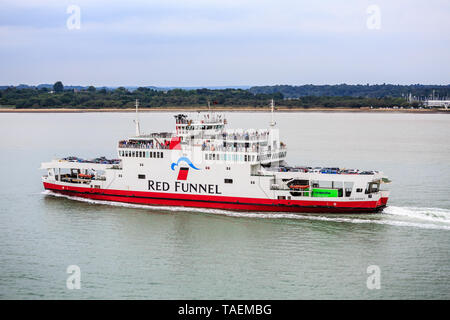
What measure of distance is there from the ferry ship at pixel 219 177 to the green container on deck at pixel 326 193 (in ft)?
0.20

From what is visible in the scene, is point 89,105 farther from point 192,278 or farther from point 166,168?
point 192,278

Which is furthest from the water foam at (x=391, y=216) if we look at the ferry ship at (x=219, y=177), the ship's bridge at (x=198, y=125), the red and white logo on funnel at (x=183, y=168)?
the ship's bridge at (x=198, y=125)

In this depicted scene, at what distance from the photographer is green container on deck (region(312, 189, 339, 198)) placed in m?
33.5

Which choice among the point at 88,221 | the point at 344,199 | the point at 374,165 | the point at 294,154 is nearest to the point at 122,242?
the point at 88,221

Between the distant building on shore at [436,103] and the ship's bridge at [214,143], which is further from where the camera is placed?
the distant building on shore at [436,103]

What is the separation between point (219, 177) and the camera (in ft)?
116

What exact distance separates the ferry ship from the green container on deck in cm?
6

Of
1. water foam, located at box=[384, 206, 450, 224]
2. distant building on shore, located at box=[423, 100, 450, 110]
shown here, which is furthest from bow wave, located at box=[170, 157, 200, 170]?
distant building on shore, located at box=[423, 100, 450, 110]

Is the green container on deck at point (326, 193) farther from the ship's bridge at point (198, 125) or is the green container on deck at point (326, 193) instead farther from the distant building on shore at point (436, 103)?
the distant building on shore at point (436, 103)

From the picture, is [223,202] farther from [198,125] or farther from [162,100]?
[162,100]

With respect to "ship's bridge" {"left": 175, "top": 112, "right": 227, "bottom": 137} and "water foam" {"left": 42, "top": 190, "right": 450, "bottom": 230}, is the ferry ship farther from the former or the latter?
"water foam" {"left": 42, "top": 190, "right": 450, "bottom": 230}

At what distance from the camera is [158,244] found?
94.7 ft

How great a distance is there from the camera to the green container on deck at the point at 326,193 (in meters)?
33.5
